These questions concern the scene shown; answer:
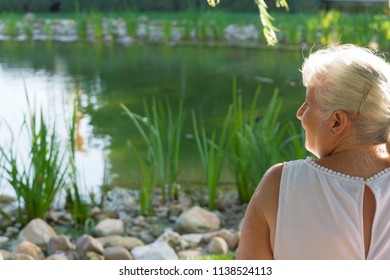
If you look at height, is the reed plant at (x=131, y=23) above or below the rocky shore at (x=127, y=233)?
below

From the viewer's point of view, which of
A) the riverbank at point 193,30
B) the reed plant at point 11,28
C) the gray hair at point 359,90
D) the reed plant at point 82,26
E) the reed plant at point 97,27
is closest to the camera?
the gray hair at point 359,90

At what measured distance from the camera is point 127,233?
3.40m

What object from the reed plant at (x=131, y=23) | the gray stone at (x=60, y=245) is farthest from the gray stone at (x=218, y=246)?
the reed plant at (x=131, y=23)

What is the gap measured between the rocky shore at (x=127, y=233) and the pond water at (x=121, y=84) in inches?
16.1

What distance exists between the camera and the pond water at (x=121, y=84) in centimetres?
469

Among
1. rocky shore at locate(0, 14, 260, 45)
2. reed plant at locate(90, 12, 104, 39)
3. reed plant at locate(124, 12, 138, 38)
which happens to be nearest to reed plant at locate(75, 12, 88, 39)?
rocky shore at locate(0, 14, 260, 45)

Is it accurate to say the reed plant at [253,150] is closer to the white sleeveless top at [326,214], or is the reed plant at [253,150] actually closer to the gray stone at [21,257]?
the gray stone at [21,257]

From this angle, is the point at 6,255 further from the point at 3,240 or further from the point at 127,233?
the point at 127,233

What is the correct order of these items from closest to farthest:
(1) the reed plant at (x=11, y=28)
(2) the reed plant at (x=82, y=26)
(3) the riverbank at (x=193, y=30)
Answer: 1. (3) the riverbank at (x=193, y=30)
2. (2) the reed plant at (x=82, y=26)
3. (1) the reed plant at (x=11, y=28)

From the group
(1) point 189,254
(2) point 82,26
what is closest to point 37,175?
(1) point 189,254

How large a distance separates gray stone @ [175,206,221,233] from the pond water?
67 centimetres

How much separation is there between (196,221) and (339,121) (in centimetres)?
215
